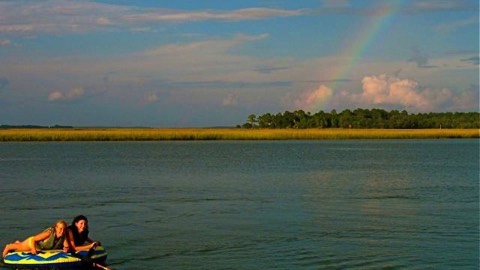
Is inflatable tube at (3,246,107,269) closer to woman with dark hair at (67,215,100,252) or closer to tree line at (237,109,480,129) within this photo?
woman with dark hair at (67,215,100,252)

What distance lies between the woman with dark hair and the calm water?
3.30ft

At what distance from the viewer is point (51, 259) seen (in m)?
14.2

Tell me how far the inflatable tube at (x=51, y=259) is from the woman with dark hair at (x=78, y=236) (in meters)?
0.15

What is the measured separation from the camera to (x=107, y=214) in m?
22.5

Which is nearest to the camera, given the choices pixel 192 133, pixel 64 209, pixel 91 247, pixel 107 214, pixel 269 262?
pixel 91 247

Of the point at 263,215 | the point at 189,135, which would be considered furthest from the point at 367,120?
the point at 263,215

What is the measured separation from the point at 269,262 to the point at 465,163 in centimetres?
3504

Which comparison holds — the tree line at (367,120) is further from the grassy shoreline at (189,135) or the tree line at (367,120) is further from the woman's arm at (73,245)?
the woman's arm at (73,245)

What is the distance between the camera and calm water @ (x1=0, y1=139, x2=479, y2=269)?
1596 cm

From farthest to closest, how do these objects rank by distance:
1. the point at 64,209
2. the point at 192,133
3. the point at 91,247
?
1. the point at 192,133
2. the point at 64,209
3. the point at 91,247

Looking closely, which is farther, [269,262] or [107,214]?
[107,214]

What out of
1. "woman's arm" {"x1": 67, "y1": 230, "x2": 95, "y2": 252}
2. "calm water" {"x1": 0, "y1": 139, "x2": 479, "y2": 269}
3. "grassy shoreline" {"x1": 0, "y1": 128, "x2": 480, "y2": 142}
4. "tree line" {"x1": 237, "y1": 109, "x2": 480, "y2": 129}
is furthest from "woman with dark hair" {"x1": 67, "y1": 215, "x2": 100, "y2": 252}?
"tree line" {"x1": 237, "y1": 109, "x2": 480, "y2": 129}

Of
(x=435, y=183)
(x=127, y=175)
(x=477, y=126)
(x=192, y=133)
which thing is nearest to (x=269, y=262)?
(x=435, y=183)

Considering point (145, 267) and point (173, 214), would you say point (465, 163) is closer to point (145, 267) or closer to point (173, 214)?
point (173, 214)
